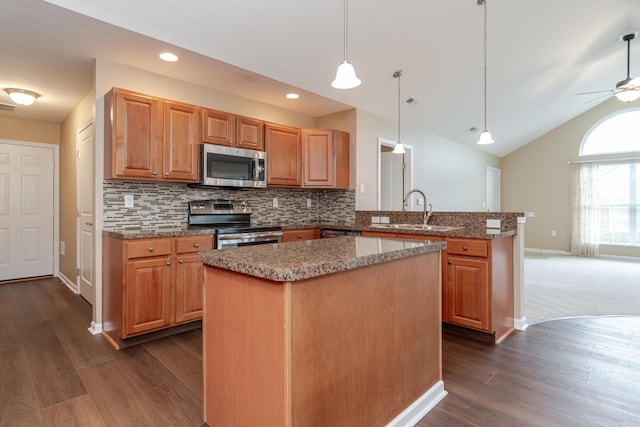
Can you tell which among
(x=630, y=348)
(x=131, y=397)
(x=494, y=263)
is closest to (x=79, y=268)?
(x=131, y=397)

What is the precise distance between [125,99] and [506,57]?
14.5 feet

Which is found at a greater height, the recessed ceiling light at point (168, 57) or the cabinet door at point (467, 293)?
the recessed ceiling light at point (168, 57)

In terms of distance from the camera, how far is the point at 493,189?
8398mm

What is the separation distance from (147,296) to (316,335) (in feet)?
6.53

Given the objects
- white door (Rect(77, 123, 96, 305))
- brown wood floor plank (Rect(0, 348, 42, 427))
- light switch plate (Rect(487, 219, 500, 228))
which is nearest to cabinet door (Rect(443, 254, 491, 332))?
light switch plate (Rect(487, 219, 500, 228))

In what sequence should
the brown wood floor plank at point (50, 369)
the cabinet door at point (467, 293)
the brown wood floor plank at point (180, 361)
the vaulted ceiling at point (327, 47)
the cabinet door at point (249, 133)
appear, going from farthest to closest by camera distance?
1. the cabinet door at point (249, 133)
2. the cabinet door at point (467, 293)
3. the vaulted ceiling at point (327, 47)
4. the brown wood floor plank at point (180, 361)
5. the brown wood floor plank at point (50, 369)

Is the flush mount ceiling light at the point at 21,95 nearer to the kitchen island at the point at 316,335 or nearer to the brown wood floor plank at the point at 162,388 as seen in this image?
the brown wood floor plank at the point at 162,388

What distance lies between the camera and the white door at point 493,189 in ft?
26.8

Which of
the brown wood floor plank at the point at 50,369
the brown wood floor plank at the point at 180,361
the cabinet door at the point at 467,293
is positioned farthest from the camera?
the cabinet door at the point at 467,293

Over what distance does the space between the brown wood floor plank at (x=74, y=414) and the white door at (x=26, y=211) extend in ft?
13.7

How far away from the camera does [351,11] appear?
2.86 metres

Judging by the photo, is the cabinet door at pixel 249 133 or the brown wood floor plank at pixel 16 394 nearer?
the brown wood floor plank at pixel 16 394

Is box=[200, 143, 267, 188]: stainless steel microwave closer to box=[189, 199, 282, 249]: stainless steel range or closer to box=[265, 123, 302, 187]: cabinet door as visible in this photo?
box=[265, 123, 302, 187]: cabinet door

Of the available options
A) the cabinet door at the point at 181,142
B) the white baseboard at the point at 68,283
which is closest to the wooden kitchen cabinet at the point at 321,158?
the cabinet door at the point at 181,142
